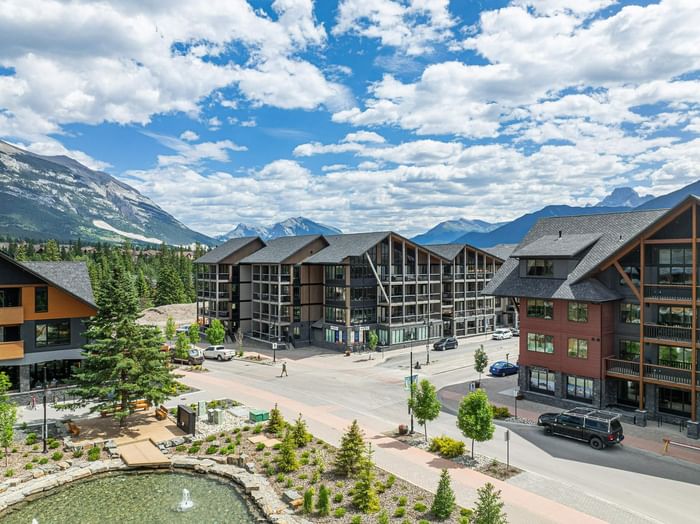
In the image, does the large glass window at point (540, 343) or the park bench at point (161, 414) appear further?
the large glass window at point (540, 343)

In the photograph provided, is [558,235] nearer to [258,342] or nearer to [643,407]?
[643,407]

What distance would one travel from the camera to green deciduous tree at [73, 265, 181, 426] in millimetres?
27828

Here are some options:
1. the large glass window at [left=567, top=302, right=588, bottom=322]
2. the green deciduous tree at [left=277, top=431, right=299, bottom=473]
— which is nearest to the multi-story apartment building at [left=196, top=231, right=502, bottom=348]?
the large glass window at [left=567, top=302, right=588, bottom=322]

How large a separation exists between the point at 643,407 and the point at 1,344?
4258 centimetres

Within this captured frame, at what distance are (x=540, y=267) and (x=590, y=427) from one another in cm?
1326

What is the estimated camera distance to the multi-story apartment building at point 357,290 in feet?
189

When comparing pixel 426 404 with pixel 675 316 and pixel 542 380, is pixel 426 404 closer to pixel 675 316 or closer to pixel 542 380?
pixel 542 380

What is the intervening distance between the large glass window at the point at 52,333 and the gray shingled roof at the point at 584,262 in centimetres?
3231

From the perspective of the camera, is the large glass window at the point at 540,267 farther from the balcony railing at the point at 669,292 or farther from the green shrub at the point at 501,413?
the green shrub at the point at 501,413

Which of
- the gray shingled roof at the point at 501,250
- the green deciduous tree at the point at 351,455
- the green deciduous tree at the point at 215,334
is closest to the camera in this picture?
the green deciduous tree at the point at 351,455

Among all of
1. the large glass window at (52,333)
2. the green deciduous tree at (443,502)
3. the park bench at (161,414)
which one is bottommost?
the park bench at (161,414)

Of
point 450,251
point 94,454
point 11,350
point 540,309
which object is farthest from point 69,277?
point 450,251

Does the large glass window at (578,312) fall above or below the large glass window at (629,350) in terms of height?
above

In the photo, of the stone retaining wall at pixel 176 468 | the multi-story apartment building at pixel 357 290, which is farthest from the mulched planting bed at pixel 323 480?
the multi-story apartment building at pixel 357 290
